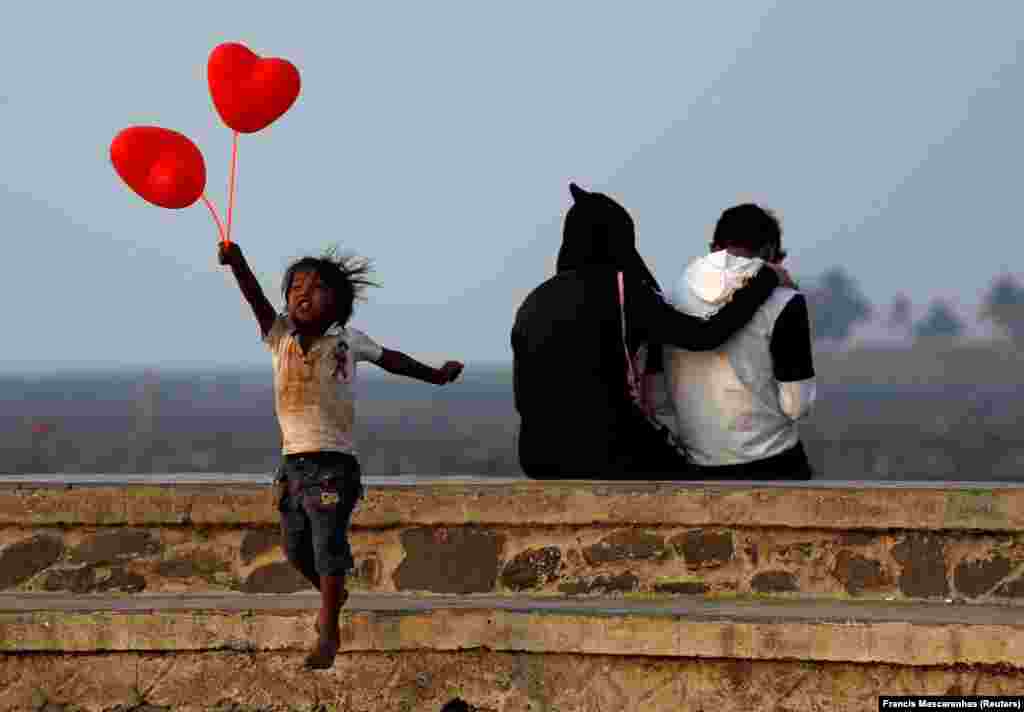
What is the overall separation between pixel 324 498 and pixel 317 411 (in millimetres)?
290

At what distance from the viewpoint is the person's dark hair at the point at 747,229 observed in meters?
9.68

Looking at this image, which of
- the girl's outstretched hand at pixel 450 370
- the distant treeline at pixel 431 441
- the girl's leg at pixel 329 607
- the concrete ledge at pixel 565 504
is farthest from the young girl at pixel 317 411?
the distant treeline at pixel 431 441

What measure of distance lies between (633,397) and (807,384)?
0.67 metres

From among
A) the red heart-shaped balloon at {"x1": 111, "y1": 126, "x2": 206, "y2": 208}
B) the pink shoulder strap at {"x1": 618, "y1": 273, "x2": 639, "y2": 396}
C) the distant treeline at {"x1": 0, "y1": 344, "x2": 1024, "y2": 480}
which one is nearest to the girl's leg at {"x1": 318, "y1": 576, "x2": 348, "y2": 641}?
the red heart-shaped balloon at {"x1": 111, "y1": 126, "x2": 206, "y2": 208}

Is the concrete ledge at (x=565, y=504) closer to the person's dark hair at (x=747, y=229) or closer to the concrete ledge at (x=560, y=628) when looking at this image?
the concrete ledge at (x=560, y=628)

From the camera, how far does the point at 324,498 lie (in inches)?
318

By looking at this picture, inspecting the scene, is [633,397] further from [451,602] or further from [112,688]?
[112,688]

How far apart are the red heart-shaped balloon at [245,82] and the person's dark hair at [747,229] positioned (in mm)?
1916

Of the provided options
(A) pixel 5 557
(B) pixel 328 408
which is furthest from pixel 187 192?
(A) pixel 5 557

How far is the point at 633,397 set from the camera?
948 cm

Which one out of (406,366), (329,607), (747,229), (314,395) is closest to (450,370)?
(406,366)

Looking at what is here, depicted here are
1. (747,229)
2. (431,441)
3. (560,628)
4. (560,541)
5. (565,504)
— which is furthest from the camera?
(431,441)

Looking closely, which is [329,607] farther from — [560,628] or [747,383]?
[747,383]

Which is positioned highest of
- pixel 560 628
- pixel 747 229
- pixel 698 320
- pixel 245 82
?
pixel 245 82
